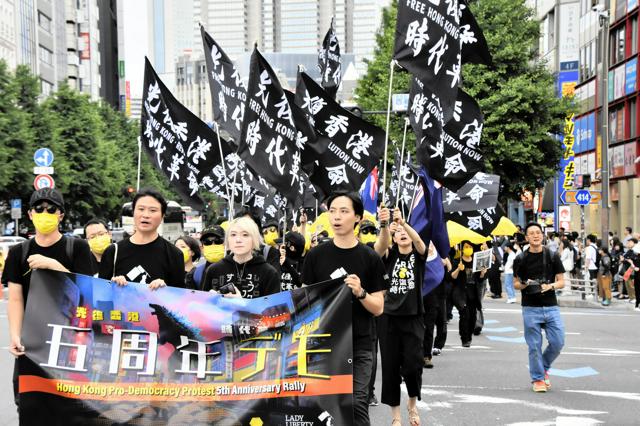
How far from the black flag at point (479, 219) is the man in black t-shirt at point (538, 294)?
22.3 ft

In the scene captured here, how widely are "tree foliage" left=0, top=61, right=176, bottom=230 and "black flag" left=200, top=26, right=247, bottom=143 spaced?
32.7 metres

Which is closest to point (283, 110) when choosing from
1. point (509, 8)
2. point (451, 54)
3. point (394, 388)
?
point (451, 54)

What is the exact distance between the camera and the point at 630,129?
45.1 meters

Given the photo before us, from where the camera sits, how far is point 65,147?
5797 centimetres

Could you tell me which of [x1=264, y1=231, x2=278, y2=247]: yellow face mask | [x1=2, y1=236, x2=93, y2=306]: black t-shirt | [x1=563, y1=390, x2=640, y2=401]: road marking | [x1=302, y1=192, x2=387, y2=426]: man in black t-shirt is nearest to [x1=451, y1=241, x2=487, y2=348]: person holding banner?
[x1=264, y1=231, x2=278, y2=247]: yellow face mask

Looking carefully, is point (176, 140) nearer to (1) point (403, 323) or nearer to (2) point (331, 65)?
(2) point (331, 65)

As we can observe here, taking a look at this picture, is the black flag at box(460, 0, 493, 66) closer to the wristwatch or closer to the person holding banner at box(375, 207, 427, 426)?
the person holding banner at box(375, 207, 427, 426)

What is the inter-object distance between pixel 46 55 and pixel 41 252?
79131mm

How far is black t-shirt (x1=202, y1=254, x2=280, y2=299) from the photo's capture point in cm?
656

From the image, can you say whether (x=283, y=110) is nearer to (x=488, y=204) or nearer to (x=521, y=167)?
(x=488, y=204)

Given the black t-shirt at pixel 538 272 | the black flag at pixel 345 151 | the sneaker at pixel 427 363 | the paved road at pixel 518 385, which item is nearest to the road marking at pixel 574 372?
the paved road at pixel 518 385

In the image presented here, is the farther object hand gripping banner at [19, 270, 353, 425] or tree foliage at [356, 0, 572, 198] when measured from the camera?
tree foliage at [356, 0, 572, 198]

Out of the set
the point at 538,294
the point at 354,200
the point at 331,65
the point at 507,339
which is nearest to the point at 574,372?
the point at 538,294

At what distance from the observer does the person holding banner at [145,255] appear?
21.4 ft
